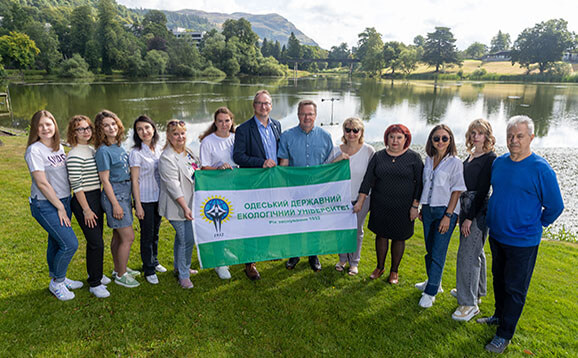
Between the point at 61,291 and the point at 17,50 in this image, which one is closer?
the point at 61,291

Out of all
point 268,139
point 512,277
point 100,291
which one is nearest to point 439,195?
point 512,277

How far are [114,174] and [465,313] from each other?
5.07 meters

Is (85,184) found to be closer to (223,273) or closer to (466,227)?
(223,273)

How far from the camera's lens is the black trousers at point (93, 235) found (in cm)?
422

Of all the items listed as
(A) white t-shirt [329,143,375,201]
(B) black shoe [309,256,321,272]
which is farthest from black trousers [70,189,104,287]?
(A) white t-shirt [329,143,375,201]

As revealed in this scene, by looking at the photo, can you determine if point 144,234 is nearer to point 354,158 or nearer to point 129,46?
point 354,158

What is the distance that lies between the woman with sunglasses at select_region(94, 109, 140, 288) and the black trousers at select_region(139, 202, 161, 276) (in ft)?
0.61

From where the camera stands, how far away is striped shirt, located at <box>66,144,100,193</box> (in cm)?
403

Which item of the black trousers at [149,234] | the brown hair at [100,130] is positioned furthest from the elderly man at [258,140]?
the brown hair at [100,130]

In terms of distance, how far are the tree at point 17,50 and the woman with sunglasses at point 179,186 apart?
85.1 m

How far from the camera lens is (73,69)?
69.3m

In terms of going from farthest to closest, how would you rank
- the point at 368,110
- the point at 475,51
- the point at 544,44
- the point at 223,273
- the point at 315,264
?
the point at 475,51
the point at 544,44
the point at 368,110
the point at 315,264
the point at 223,273

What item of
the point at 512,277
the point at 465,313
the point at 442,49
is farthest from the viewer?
the point at 442,49

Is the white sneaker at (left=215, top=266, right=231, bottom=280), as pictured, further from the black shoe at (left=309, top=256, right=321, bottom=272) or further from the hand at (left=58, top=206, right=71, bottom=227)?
the hand at (left=58, top=206, right=71, bottom=227)
